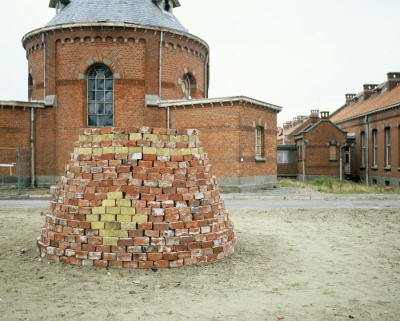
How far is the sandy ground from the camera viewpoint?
4371 mm

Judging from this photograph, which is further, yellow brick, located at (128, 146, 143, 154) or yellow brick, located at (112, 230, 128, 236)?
yellow brick, located at (128, 146, 143, 154)

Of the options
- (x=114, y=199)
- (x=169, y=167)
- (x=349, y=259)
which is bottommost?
(x=349, y=259)

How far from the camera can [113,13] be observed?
70.1 feet

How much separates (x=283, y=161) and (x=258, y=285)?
1282 inches

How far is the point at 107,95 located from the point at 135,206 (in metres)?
16.1

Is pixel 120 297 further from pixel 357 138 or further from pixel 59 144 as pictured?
pixel 357 138

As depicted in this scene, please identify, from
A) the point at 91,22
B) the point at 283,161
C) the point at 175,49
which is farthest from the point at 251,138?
the point at 283,161

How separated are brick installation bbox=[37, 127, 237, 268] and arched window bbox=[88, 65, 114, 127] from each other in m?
14.9

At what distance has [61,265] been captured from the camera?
6.06 m

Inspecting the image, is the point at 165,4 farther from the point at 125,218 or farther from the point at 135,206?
the point at 125,218

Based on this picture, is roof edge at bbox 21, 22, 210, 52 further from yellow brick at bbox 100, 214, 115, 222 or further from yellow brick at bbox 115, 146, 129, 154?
yellow brick at bbox 100, 214, 115, 222

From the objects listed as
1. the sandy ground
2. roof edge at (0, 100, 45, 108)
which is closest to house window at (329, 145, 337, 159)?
roof edge at (0, 100, 45, 108)

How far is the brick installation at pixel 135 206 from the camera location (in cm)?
592

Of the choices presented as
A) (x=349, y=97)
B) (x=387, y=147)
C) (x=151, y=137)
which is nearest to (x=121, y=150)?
(x=151, y=137)
